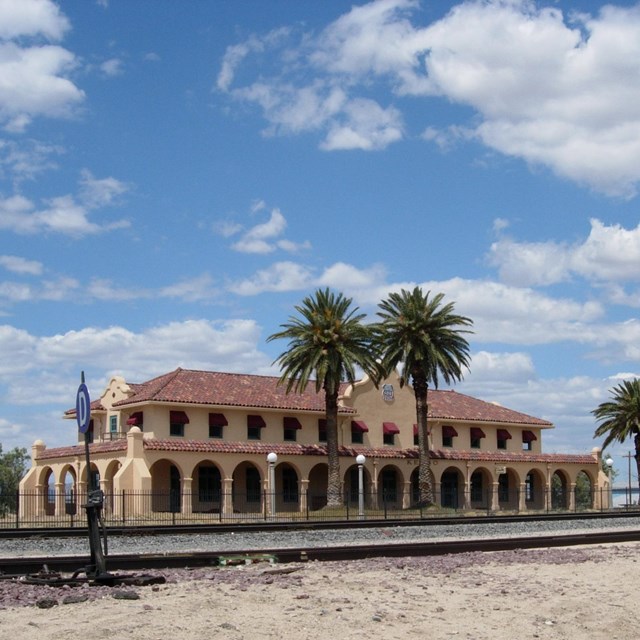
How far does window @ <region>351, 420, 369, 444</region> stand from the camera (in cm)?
6153

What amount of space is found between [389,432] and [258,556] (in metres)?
43.9

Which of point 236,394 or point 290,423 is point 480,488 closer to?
point 290,423

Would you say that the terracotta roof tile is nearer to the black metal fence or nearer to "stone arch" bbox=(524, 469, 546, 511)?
the black metal fence

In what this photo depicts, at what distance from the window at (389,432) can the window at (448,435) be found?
4153 mm

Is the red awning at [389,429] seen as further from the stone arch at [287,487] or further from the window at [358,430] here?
the stone arch at [287,487]

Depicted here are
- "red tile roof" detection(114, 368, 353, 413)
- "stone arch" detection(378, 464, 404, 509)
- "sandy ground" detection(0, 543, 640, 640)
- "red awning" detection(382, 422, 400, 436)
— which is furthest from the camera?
"red awning" detection(382, 422, 400, 436)

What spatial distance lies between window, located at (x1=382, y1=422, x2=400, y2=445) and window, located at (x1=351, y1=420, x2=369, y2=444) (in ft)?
5.60

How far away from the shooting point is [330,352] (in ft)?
179

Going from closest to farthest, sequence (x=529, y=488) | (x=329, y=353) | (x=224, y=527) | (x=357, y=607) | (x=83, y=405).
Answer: (x=357, y=607)
(x=83, y=405)
(x=224, y=527)
(x=329, y=353)
(x=529, y=488)

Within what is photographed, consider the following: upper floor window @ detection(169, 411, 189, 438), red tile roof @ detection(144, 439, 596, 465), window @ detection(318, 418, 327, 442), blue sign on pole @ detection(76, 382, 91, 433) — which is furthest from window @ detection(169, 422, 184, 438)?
blue sign on pole @ detection(76, 382, 91, 433)

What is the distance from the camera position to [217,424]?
56.4 m

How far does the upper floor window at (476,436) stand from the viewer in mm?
67188

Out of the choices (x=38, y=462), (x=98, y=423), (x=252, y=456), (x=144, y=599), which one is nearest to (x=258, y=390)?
(x=252, y=456)

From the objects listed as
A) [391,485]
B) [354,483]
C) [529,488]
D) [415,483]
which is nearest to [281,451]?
[354,483]
